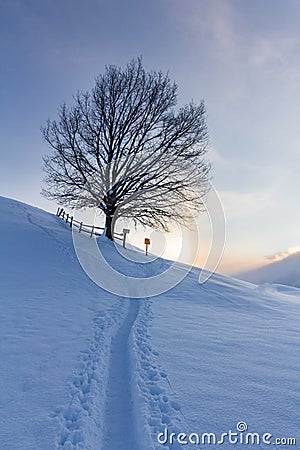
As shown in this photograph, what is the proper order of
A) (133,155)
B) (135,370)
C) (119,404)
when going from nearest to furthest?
(119,404) < (135,370) < (133,155)

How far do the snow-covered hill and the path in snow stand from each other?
0.01 meters

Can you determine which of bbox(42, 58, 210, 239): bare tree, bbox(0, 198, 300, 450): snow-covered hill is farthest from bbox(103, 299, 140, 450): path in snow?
bbox(42, 58, 210, 239): bare tree

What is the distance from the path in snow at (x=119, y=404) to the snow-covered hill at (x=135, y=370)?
14mm

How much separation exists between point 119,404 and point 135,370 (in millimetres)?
937

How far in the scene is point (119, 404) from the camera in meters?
4.35

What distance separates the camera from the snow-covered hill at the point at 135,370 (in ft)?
12.4

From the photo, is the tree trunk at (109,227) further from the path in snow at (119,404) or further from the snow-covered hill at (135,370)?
the path in snow at (119,404)

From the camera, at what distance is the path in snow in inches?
A: 143

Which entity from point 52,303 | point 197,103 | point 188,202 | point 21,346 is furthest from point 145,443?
point 197,103

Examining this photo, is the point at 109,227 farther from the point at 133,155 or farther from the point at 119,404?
the point at 119,404

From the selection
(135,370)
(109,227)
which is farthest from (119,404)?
(109,227)

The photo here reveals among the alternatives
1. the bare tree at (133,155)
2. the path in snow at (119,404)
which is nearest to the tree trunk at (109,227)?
the bare tree at (133,155)

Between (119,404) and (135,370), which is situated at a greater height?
(135,370)

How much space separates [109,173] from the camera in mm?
20359
